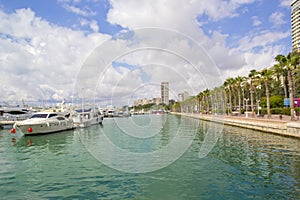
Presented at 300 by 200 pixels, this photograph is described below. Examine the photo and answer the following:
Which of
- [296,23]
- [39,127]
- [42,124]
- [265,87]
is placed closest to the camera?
[39,127]

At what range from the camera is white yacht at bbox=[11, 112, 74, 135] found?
33000mm

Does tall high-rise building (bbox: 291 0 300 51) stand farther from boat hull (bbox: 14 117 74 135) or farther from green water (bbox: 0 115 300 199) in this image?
green water (bbox: 0 115 300 199)

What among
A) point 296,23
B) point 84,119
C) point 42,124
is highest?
point 296,23

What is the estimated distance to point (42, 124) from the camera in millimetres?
34688

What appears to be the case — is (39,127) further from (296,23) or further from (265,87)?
(296,23)

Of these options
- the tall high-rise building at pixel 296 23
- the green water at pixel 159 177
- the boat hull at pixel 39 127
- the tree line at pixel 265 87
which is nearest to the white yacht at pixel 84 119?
the boat hull at pixel 39 127

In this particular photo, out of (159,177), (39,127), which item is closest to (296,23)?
(39,127)

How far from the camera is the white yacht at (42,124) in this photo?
33.0 meters

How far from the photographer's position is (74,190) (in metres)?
10.6

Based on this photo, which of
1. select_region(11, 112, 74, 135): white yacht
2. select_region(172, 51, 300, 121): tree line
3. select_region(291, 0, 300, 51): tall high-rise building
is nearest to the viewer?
select_region(11, 112, 74, 135): white yacht

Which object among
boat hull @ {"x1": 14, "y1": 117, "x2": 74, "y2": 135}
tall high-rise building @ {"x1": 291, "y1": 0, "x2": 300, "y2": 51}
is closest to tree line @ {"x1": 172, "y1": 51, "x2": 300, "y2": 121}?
boat hull @ {"x1": 14, "y1": 117, "x2": 74, "y2": 135}

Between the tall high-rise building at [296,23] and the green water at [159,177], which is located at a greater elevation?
the tall high-rise building at [296,23]

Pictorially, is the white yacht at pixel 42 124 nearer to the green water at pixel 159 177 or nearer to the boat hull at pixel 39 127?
the boat hull at pixel 39 127

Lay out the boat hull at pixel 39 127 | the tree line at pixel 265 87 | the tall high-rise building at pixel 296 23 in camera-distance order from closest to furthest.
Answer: the boat hull at pixel 39 127 → the tree line at pixel 265 87 → the tall high-rise building at pixel 296 23
